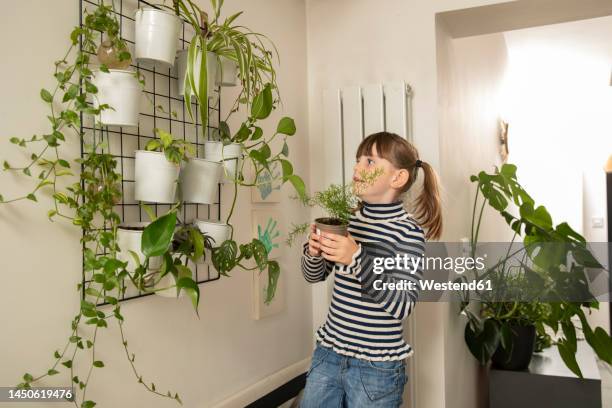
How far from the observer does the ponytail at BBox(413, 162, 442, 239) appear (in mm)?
1493

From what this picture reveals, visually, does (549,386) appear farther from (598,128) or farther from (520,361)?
(598,128)

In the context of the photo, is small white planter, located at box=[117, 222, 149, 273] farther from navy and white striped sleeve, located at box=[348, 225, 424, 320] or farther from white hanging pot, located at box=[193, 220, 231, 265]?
navy and white striped sleeve, located at box=[348, 225, 424, 320]

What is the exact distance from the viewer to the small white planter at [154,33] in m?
1.10

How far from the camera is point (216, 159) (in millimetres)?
1332

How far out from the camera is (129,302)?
1220mm

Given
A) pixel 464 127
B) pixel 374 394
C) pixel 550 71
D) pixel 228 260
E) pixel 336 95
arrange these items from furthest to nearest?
pixel 550 71
pixel 464 127
pixel 336 95
pixel 374 394
pixel 228 260

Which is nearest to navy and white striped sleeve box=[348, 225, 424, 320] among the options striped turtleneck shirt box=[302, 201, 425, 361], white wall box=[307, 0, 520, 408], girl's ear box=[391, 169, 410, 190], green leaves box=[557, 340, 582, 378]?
striped turtleneck shirt box=[302, 201, 425, 361]

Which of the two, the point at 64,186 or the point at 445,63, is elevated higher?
the point at 445,63

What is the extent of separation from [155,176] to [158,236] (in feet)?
0.62

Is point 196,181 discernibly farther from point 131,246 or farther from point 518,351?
point 518,351

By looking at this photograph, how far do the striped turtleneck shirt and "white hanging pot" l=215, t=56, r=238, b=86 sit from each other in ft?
1.76

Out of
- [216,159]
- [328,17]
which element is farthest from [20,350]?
[328,17]

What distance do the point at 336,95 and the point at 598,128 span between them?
4.61 metres

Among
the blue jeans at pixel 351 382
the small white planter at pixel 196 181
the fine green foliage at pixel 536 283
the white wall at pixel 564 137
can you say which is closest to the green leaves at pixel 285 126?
the small white planter at pixel 196 181
